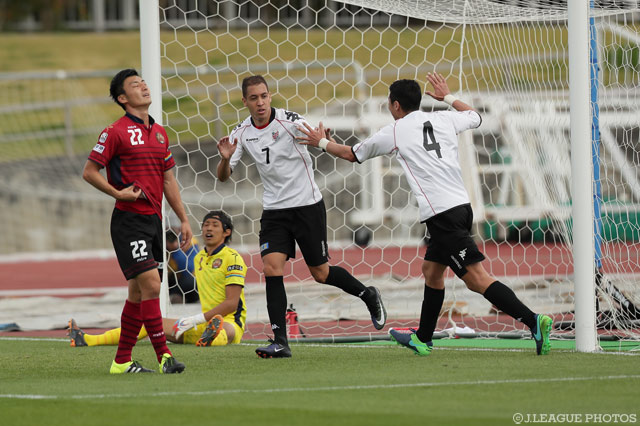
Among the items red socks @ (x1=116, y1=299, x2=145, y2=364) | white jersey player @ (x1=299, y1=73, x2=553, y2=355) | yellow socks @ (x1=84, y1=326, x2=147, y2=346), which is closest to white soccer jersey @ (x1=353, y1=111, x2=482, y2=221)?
white jersey player @ (x1=299, y1=73, x2=553, y2=355)

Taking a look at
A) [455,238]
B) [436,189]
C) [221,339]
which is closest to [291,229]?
[436,189]

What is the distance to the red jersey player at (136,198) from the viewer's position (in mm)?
6578

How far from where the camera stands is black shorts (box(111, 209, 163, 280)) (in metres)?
6.57

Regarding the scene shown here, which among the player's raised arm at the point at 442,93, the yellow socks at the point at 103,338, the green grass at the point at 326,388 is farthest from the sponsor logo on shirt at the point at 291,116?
the yellow socks at the point at 103,338

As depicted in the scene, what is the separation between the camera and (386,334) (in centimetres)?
931

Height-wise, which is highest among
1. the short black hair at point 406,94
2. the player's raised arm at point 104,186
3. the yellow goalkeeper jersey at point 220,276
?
the short black hair at point 406,94

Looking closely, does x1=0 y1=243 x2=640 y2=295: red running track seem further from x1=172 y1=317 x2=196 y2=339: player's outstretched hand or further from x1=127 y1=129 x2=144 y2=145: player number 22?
x1=127 y1=129 x2=144 y2=145: player number 22

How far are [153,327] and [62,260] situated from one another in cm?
1334

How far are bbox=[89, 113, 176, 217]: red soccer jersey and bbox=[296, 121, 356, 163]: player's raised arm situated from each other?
3.81ft

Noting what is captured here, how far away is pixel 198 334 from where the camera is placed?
8914 millimetres

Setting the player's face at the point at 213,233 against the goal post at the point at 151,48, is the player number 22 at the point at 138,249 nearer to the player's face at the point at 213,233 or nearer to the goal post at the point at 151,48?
the player's face at the point at 213,233

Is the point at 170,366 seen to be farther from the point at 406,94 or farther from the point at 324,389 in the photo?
the point at 406,94

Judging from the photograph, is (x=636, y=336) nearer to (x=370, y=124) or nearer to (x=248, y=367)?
(x=248, y=367)

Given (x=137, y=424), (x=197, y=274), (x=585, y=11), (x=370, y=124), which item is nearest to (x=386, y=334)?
(x=197, y=274)
